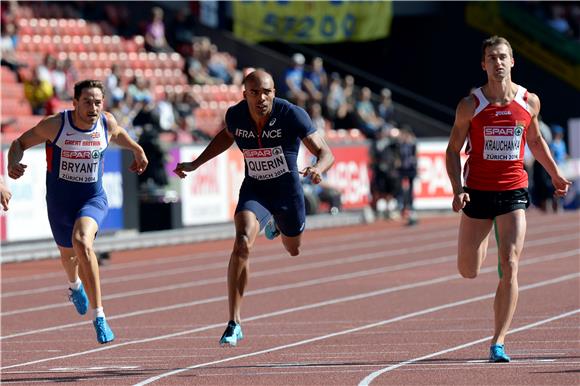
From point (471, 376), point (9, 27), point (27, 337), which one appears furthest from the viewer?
point (9, 27)

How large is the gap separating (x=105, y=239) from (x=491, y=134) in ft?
47.3

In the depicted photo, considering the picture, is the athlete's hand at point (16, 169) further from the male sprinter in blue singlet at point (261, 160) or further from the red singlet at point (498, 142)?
the red singlet at point (498, 142)

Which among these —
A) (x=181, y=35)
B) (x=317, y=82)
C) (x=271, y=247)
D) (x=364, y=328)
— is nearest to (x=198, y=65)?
(x=181, y=35)

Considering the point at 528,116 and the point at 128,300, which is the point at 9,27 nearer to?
the point at 128,300

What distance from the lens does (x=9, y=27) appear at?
96.2 feet

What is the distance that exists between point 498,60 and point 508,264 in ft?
4.58

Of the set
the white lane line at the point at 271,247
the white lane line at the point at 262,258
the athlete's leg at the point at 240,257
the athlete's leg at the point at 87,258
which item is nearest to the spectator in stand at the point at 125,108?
the white lane line at the point at 271,247

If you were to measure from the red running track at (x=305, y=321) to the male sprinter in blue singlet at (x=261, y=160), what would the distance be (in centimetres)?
73

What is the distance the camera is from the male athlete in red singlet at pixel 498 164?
404 inches

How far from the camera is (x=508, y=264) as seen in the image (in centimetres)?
1026

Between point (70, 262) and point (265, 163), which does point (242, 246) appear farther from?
point (70, 262)

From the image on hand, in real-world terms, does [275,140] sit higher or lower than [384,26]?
lower

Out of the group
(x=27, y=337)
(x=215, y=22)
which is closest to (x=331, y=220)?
(x=215, y=22)

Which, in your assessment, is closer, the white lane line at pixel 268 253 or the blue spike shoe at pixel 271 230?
the blue spike shoe at pixel 271 230
